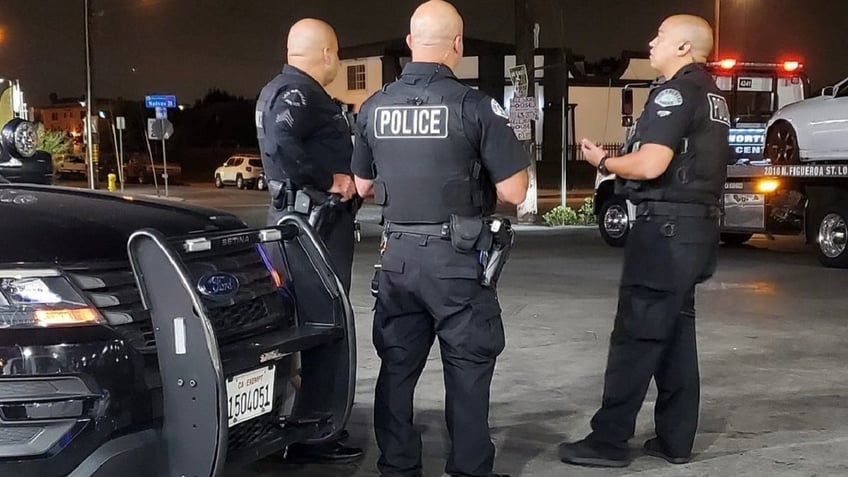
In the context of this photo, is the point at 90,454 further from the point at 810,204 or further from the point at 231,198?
the point at 231,198

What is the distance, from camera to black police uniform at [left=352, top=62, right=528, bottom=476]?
409cm

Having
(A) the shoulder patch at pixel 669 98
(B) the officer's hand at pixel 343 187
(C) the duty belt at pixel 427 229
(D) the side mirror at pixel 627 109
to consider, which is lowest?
(C) the duty belt at pixel 427 229

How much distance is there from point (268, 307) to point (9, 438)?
3.69 ft

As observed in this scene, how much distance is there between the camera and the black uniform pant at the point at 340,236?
5.06 m

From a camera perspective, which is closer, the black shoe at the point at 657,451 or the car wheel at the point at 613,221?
the black shoe at the point at 657,451

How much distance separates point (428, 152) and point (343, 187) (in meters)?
1.03

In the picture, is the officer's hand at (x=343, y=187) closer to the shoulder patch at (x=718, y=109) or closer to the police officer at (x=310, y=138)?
the police officer at (x=310, y=138)

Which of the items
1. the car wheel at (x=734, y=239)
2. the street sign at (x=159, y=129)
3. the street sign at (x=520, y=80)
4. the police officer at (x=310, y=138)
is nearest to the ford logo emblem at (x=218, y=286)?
the police officer at (x=310, y=138)

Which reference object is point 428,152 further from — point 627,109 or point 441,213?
point 627,109

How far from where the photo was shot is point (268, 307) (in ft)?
12.8

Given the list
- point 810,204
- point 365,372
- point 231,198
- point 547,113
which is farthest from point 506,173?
point 547,113

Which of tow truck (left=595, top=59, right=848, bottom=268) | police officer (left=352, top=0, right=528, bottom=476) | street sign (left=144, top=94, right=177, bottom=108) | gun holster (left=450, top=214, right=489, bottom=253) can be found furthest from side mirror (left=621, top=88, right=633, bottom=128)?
street sign (left=144, top=94, right=177, bottom=108)

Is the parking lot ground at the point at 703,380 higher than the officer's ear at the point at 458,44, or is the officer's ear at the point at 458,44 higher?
the officer's ear at the point at 458,44

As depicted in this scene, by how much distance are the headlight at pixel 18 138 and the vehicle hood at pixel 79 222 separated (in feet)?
6.20
